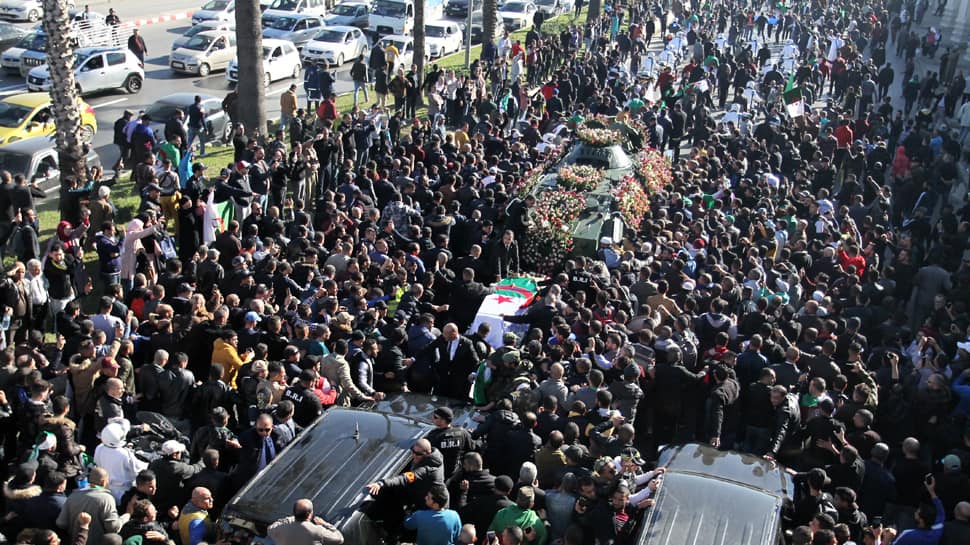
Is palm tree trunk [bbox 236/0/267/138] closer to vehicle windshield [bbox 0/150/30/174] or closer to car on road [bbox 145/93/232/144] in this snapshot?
car on road [bbox 145/93/232/144]

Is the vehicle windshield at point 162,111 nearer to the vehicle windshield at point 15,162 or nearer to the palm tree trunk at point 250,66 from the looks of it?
the palm tree trunk at point 250,66

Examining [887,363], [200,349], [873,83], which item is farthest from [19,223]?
[873,83]

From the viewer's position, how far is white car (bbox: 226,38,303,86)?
96.7 ft

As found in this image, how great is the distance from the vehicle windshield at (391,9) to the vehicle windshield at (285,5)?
3.12 metres

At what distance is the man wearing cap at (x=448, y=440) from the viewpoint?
9023 millimetres

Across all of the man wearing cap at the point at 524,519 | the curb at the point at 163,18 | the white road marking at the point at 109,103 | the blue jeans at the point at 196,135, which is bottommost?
the white road marking at the point at 109,103

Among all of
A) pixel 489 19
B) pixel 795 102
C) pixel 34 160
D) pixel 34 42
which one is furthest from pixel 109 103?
pixel 795 102

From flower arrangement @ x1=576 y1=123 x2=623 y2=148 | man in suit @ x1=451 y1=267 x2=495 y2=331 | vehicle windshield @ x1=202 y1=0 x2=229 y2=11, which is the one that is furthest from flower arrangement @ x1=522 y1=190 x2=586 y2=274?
vehicle windshield @ x1=202 y1=0 x2=229 y2=11

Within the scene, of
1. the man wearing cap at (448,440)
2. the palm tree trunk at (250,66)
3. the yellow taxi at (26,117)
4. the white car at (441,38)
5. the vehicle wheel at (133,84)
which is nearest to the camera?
the man wearing cap at (448,440)

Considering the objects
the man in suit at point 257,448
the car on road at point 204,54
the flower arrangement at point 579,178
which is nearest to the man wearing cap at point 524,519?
the man in suit at point 257,448

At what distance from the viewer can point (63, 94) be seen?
634 inches

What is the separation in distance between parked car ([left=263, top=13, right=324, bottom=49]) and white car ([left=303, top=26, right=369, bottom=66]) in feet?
2.65

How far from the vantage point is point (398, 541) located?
27.0 ft

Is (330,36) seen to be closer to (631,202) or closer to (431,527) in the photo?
(631,202)
